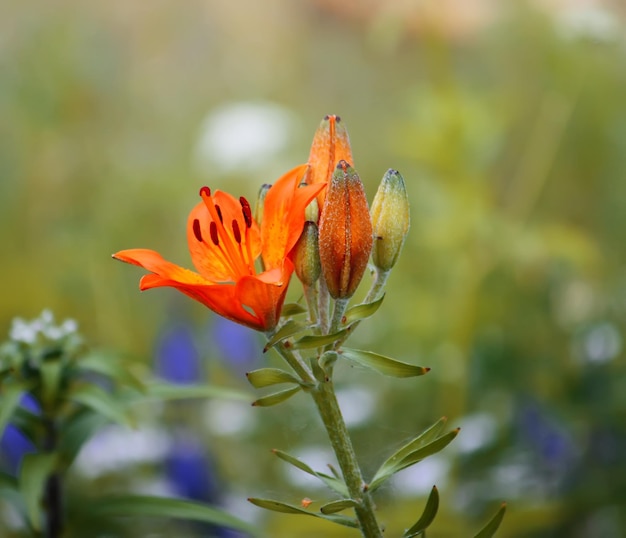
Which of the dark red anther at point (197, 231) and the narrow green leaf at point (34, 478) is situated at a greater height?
the dark red anther at point (197, 231)

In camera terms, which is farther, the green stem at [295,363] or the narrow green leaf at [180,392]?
the narrow green leaf at [180,392]

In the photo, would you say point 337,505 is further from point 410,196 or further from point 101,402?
point 410,196

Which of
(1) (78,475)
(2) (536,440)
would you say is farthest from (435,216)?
(1) (78,475)

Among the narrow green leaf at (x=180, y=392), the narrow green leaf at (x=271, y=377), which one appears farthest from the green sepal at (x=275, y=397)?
the narrow green leaf at (x=180, y=392)

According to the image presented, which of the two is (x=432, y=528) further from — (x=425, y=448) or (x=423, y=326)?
(x=425, y=448)

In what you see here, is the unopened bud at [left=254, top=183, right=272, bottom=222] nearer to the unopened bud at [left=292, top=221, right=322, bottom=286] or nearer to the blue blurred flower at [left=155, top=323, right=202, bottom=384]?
the unopened bud at [left=292, top=221, right=322, bottom=286]

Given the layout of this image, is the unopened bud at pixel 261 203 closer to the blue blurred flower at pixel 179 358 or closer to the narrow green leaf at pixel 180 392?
the narrow green leaf at pixel 180 392

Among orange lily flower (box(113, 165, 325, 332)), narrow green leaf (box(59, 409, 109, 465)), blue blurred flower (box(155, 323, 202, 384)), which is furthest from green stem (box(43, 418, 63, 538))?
blue blurred flower (box(155, 323, 202, 384))

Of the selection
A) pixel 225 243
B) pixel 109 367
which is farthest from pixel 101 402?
pixel 225 243
